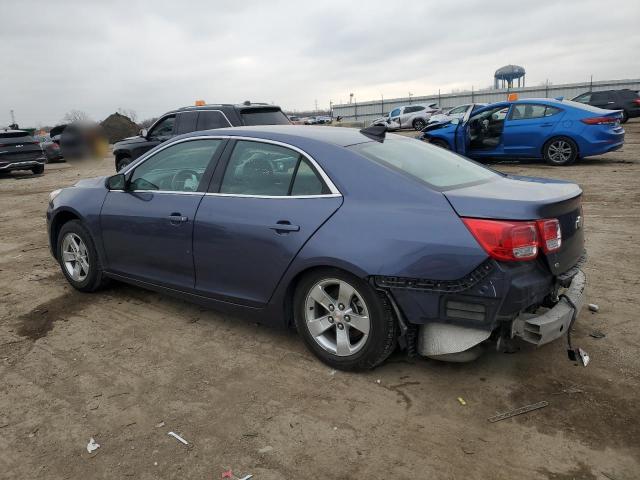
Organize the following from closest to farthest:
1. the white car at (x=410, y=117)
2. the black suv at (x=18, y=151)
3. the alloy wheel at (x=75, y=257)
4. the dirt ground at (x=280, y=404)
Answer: the dirt ground at (x=280, y=404) < the alloy wheel at (x=75, y=257) < the black suv at (x=18, y=151) < the white car at (x=410, y=117)

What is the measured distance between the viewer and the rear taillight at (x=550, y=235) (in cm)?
279

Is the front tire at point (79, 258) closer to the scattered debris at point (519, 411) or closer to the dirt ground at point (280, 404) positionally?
the dirt ground at point (280, 404)

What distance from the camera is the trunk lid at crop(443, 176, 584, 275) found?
9.08 ft

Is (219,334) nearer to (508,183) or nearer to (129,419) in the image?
(129,419)

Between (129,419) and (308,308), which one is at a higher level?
(308,308)

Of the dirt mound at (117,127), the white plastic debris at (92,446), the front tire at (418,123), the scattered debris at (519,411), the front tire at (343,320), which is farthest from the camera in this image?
Result: the front tire at (418,123)

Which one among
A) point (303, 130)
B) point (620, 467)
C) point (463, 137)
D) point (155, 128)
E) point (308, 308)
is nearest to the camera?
point (620, 467)

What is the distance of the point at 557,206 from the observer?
292cm

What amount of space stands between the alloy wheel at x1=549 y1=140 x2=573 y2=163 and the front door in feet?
32.0

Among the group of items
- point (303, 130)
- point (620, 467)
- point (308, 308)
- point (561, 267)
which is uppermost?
point (303, 130)

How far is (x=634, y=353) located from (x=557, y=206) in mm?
1233

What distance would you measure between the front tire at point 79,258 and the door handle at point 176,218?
117cm

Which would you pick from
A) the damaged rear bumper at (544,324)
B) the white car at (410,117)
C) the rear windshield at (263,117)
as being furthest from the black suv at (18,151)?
the white car at (410,117)

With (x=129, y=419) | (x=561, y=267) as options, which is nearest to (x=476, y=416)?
(x=561, y=267)
